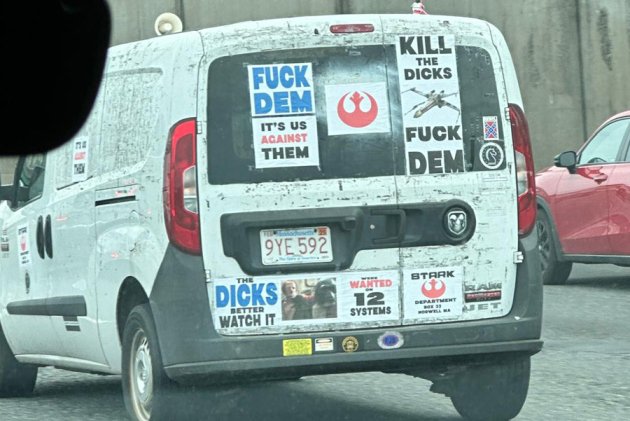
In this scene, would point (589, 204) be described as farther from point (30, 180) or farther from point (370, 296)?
point (370, 296)

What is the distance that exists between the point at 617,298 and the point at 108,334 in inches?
288

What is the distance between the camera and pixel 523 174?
7.38m

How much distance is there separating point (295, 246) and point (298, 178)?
12.4 inches

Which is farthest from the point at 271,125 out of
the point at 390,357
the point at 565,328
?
the point at 565,328

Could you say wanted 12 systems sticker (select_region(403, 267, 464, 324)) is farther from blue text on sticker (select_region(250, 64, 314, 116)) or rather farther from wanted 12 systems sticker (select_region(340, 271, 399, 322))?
blue text on sticker (select_region(250, 64, 314, 116))

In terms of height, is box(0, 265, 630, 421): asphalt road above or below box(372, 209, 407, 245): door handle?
below

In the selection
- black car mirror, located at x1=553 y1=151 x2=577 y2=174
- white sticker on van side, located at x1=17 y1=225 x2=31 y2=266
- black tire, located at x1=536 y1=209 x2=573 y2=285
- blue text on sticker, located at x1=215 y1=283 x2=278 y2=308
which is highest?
white sticker on van side, located at x1=17 y1=225 x2=31 y2=266

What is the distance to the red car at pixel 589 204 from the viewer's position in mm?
14133

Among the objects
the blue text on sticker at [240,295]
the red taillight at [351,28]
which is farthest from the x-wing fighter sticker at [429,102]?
the blue text on sticker at [240,295]

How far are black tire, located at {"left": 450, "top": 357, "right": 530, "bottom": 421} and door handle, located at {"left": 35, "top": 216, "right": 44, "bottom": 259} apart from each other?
2.54m

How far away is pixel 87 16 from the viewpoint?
11.3 feet

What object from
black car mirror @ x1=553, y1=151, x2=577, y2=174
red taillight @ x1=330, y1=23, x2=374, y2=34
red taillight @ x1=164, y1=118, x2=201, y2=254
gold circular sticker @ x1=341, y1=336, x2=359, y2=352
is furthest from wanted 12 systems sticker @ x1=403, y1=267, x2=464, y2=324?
black car mirror @ x1=553, y1=151, x2=577, y2=174

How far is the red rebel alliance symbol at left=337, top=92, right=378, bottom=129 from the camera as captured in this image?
23.2ft

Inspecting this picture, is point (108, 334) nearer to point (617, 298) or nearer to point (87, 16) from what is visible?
point (87, 16)
